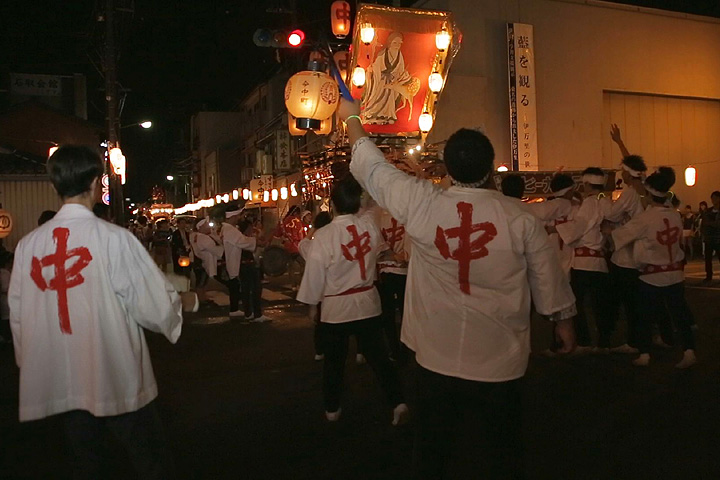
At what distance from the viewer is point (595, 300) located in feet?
24.3

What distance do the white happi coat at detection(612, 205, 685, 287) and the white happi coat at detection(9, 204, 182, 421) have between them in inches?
207

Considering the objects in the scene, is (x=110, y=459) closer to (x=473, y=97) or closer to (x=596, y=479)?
(x=596, y=479)

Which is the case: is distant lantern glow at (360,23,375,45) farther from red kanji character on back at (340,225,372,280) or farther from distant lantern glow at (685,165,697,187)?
distant lantern glow at (685,165,697,187)

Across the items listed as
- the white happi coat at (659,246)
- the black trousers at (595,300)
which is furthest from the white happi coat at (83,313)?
the black trousers at (595,300)

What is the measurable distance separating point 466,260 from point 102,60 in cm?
1889

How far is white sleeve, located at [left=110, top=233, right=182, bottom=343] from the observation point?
2.78m

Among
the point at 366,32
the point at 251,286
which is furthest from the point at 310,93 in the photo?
the point at 366,32

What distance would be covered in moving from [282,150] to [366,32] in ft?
41.8

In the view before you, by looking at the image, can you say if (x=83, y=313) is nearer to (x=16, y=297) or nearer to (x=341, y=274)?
(x=16, y=297)

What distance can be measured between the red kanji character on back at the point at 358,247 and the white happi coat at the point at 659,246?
10.3 ft

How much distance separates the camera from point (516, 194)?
616 centimetres

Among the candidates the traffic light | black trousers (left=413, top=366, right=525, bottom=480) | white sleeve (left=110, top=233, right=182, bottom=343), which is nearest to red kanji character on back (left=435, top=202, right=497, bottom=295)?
black trousers (left=413, top=366, right=525, bottom=480)

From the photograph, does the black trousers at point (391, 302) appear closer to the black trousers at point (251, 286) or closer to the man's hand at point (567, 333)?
the black trousers at point (251, 286)

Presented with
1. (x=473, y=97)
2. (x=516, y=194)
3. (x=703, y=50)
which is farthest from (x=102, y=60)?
(x=703, y=50)
